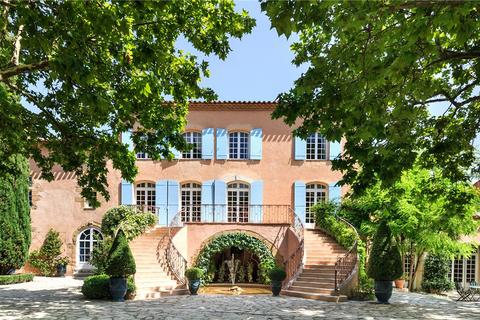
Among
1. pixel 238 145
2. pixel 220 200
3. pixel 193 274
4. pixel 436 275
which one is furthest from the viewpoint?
pixel 238 145

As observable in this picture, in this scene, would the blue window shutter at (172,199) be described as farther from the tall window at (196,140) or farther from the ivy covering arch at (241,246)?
the ivy covering arch at (241,246)

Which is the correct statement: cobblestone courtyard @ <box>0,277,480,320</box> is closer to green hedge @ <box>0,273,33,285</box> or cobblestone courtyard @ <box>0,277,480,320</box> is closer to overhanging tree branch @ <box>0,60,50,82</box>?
green hedge @ <box>0,273,33,285</box>

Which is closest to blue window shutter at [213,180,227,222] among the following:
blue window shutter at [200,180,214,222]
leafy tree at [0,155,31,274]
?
blue window shutter at [200,180,214,222]

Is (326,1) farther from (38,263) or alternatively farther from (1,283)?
(38,263)

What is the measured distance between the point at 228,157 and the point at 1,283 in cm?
1029

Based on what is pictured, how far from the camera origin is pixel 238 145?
19891 mm

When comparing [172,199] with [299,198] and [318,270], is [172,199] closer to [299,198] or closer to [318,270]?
[299,198]

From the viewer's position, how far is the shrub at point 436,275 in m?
18.2

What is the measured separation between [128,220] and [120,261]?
501 centimetres

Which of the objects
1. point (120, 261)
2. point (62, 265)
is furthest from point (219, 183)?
point (62, 265)

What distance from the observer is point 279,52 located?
10.8 m

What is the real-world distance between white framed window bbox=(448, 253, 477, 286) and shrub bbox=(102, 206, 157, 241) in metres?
13.7

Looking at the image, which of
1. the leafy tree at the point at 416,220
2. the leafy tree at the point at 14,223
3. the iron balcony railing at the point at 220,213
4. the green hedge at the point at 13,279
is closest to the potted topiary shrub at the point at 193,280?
the iron balcony railing at the point at 220,213

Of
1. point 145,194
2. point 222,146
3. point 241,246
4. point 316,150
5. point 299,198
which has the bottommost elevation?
point 241,246
